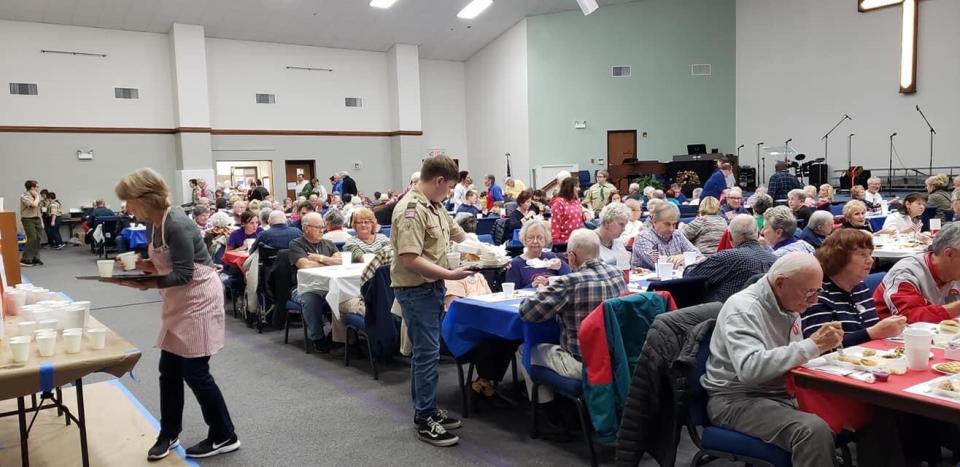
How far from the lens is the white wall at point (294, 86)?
1633 centimetres

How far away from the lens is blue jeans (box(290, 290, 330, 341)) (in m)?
5.06

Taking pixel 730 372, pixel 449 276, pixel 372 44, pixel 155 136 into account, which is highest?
pixel 372 44

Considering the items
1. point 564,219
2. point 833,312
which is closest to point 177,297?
point 833,312

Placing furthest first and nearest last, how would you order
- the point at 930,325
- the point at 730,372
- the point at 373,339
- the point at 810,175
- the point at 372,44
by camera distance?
1. the point at 372,44
2. the point at 810,175
3. the point at 373,339
4. the point at 930,325
5. the point at 730,372

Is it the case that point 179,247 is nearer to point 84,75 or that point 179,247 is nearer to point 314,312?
point 314,312

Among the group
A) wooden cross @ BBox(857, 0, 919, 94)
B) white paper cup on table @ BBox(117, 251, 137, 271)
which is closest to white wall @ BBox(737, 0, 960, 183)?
wooden cross @ BBox(857, 0, 919, 94)

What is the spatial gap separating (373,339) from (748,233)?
8.02ft

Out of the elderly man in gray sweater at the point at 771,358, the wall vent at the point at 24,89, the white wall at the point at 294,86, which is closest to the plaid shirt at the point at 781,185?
the elderly man in gray sweater at the point at 771,358

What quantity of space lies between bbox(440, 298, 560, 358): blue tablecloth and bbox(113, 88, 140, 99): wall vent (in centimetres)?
1451

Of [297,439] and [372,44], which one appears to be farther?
[372,44]

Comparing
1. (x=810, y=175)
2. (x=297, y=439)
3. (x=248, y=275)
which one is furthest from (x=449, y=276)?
(x=810, y=175)

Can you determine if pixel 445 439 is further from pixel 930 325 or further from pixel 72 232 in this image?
pixel 72 232

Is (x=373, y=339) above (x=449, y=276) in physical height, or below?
below

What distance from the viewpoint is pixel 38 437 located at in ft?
11.0
